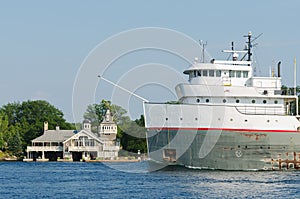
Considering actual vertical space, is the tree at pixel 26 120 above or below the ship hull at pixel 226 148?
above

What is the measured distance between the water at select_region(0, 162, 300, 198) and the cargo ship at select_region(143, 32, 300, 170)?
1.18 metres

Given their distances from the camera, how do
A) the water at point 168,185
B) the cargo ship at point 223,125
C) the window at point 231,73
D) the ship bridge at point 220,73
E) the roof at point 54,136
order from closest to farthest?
the water at point 168,185 < the cargo ship at point 223,125 < the ship bridge at point 220,73 < the window at point 231,73 < the roof at point 54,136

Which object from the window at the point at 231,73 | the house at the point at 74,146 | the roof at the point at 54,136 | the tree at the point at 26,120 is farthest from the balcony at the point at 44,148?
the window at the point at 231,73

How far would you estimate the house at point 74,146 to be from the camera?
4043 inches

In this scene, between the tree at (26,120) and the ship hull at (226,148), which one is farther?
the tree at (26,120)

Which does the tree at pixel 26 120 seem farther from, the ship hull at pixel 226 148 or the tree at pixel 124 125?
the ship hull at pixel 226 148

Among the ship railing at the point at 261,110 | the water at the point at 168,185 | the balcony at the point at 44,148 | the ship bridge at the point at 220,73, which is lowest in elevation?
the water at the point at 168,185

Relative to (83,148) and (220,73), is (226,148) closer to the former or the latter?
(220,73)

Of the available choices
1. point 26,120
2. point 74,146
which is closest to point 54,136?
point 74,146

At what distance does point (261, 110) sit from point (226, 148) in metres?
4.19

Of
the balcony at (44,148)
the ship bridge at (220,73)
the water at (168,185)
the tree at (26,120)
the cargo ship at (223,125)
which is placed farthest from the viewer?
the tree at (26,120)

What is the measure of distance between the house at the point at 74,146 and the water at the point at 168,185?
45507 mm

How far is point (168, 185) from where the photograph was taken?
45.9m

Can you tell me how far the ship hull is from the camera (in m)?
52.3
